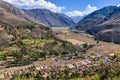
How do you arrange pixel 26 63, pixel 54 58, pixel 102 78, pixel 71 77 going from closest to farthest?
pixel 102 78 → pixel 71 77 → pixel 26 63 → pixel 54 58

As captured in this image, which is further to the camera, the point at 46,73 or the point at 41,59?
the point at 41,59

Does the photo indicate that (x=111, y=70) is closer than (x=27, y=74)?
Yes

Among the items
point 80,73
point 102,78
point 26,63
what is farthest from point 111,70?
point 26,63

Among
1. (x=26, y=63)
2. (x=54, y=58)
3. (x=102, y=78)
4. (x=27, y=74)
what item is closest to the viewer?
(x=102, y=78)

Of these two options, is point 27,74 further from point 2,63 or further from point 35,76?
point 2,63

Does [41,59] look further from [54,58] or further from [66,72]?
[66,72]

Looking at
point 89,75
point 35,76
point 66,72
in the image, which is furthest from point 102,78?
point 35,76

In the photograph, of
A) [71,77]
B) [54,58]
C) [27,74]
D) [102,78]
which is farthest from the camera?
[54,58]

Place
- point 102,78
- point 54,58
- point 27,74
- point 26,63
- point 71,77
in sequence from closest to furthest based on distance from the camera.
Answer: point 102,78, point 71,77, point 27,74, point 26,63, point 54,58
